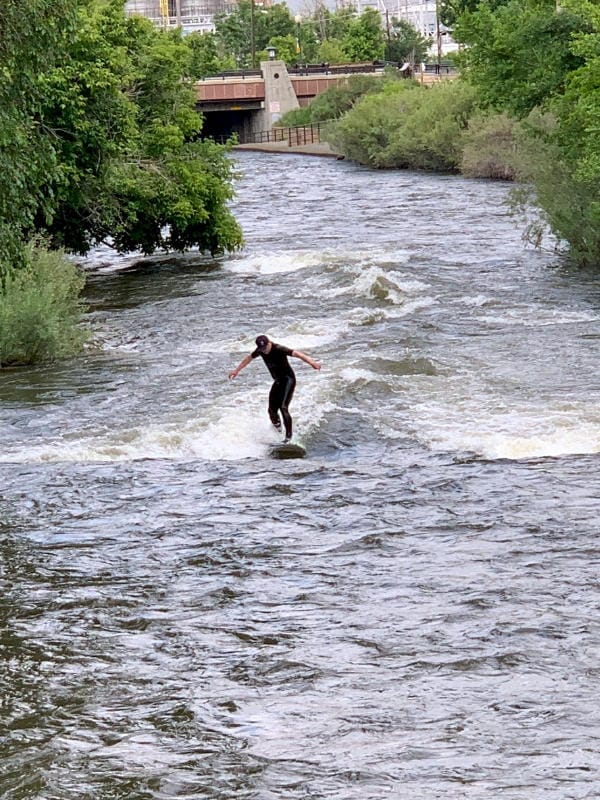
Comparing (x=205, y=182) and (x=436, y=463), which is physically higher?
(x=205, y=182)

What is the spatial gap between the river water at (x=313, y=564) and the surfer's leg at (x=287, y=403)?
184 mm

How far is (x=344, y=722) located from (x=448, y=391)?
10437mm

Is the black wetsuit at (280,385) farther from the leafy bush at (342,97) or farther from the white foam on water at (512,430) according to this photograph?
the leafy bush at (342,97)

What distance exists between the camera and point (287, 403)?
17812 mm

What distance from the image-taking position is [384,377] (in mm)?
20766

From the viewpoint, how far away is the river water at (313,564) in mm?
9391

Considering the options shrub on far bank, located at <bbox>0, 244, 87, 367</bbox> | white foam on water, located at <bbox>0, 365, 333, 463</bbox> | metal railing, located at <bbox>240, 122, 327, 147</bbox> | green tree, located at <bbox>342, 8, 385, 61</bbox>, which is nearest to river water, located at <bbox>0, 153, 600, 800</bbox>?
white foam on water, located at <bbox>0, 365, 333, 463</bbox>

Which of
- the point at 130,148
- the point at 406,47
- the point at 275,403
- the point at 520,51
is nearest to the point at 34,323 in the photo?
the point at 275,403

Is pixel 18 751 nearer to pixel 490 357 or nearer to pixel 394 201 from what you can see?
pixel 490 357

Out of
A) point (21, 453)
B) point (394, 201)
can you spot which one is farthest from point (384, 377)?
point (394, 201)

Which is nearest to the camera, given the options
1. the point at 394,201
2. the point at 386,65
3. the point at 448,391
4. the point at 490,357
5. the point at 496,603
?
the point at 496,603

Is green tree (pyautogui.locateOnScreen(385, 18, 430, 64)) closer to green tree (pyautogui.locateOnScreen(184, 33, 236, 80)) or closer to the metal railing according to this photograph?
the metal railing

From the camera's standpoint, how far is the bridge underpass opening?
111412 millimetres

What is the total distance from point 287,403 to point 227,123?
101 m
